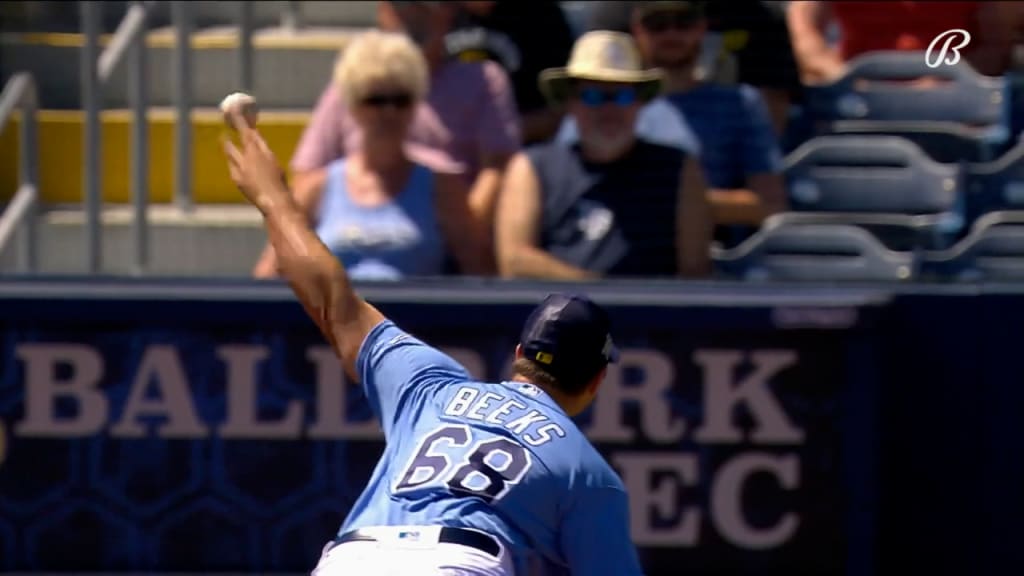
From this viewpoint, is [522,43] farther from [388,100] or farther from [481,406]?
[481,406]

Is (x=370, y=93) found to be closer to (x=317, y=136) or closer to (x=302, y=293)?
(x=317, y=136)

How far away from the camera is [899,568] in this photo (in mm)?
6422

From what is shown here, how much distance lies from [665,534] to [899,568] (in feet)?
2.56

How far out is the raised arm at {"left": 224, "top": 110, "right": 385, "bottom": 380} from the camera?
396 cm

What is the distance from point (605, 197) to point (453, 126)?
55 cm

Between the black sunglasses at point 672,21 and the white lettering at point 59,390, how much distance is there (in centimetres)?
204

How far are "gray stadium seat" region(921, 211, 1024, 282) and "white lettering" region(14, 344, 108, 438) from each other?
2603 millimetres

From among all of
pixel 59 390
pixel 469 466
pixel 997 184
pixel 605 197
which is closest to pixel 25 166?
pixel 59 390

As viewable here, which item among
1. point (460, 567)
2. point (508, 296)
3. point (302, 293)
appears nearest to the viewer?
point (460, 567)

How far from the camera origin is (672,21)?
6.49 m

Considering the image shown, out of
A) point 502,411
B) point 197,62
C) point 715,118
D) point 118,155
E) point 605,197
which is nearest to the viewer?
point 502,411

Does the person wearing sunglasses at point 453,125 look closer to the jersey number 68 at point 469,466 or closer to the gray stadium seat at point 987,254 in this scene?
the gray stadium seat at point 987,254

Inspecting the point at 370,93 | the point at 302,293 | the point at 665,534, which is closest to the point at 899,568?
the point at 665,534

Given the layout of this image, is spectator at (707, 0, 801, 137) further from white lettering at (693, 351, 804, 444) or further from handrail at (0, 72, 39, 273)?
handrail at (0, 72, 39, 273)
